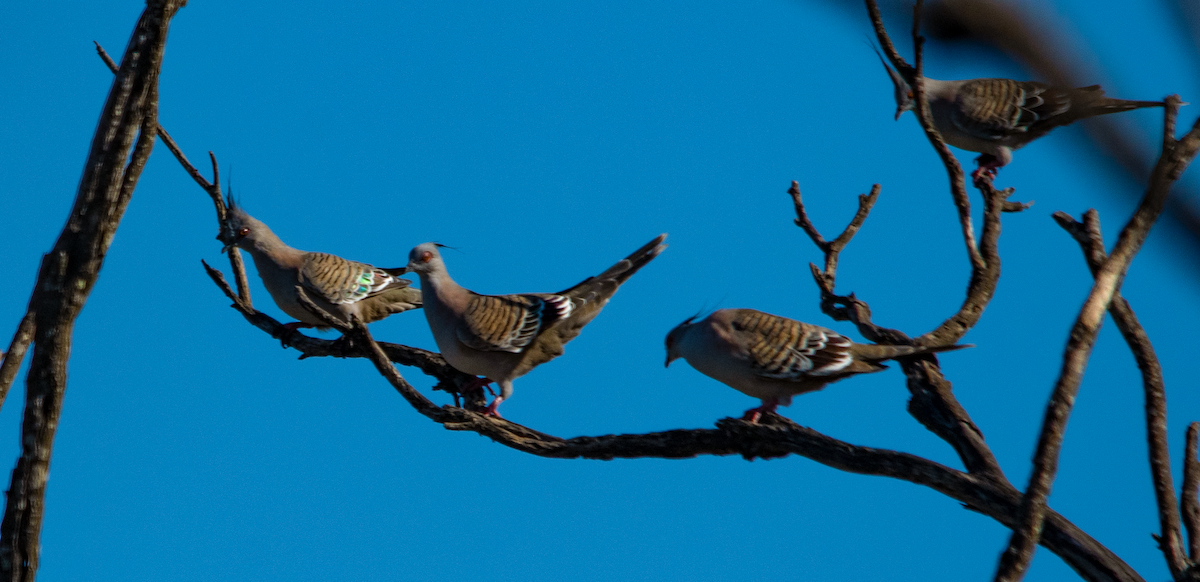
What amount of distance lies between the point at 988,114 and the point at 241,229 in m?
5.05

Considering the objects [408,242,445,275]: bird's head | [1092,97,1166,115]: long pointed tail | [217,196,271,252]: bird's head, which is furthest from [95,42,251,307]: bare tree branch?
[1092,97,1166,115]: long pointed tail

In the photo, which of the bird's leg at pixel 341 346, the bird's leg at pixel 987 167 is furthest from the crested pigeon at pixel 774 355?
the bird's leg at pixel 987 167

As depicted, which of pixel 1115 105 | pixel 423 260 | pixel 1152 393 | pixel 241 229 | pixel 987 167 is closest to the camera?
pixel 1115 105

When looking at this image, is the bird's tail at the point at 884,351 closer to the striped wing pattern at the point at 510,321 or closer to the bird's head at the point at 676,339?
the bird's head at the point at 676,339

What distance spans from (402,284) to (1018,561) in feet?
15.1

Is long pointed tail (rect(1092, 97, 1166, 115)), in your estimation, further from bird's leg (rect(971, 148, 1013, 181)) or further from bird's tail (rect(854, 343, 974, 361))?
bird's leg (rect(971, 148, 1013, 181))

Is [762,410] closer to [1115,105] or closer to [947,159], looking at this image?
[947,159]

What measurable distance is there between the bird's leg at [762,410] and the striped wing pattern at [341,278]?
288 cm

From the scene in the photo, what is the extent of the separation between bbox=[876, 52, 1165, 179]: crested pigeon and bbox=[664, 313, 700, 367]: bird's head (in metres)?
2.20

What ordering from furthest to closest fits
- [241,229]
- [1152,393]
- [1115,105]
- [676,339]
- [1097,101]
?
1. [241,229]
2. [676,339]
3. [1152,393]
4. [1097,101]
5. [1115,105]

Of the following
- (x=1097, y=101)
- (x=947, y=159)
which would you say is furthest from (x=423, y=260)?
(x=1097, y=101)

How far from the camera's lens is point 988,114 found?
6449mm

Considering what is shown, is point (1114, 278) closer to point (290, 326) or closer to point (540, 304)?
point (540, 304)

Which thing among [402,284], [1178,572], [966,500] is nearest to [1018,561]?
[966,500]
